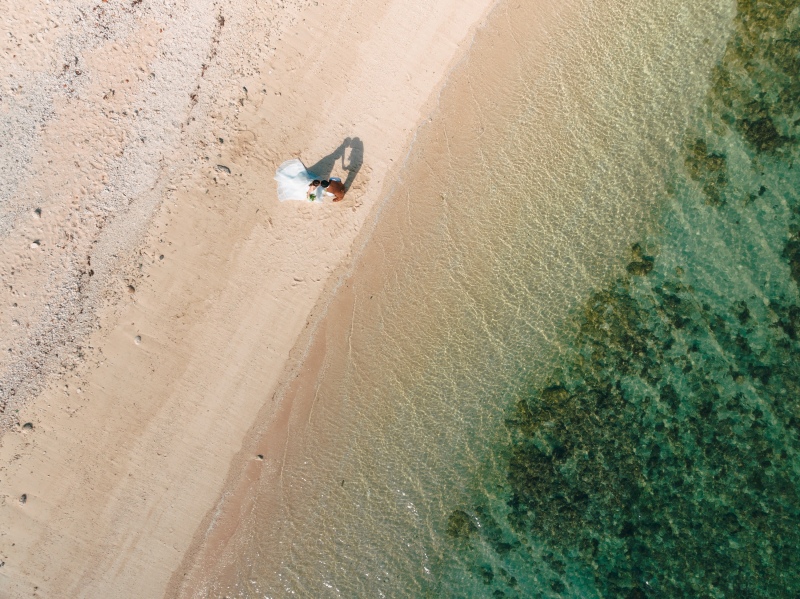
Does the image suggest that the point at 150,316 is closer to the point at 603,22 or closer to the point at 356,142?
the point at 356,142

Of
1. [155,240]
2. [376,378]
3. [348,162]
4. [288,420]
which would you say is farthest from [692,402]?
[155,240]

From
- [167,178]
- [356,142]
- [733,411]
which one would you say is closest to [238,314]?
[167,178]

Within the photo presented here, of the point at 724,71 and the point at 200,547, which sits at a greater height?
the point at 724,71

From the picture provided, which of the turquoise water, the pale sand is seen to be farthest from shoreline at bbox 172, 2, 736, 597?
the turquoise water

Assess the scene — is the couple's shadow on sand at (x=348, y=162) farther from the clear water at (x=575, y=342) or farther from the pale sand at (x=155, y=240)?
the clear water at (x=575, y=342)

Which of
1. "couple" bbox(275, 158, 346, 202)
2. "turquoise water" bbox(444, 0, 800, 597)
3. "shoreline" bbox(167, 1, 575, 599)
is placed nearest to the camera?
"couple" bbox(275, 158, 346, 202)

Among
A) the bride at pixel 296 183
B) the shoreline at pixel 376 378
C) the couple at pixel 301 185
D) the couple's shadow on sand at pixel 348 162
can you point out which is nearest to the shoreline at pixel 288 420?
the shoreline at pixel 376 378

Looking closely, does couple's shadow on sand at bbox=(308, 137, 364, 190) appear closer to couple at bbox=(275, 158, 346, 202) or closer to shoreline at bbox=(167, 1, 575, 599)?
couple at bbox=(275, 158, 346, 202)
